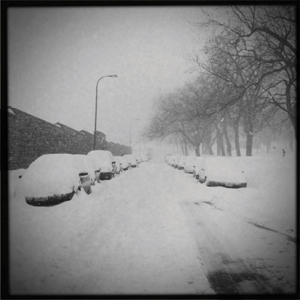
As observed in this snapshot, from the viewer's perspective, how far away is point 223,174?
973 cm

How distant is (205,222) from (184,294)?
2.84 m

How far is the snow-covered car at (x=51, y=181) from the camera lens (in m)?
5.78

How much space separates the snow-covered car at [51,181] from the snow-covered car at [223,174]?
6205 mm

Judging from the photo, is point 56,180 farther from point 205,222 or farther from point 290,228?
point 290,228

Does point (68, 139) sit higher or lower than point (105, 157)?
higher

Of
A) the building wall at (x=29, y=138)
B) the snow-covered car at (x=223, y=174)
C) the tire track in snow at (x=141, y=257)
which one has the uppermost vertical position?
the building wall at (x=29, y=138)

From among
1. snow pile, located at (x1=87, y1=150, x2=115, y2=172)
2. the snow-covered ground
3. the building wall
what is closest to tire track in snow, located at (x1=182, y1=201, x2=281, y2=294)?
the snow-covered ground

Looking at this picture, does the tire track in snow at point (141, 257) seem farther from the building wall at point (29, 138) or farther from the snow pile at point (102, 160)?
the building wall at point (29, 138)

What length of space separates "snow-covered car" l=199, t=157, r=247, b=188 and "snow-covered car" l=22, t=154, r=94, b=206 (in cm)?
620

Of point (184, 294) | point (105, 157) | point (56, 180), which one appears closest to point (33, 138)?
point (105, 157)

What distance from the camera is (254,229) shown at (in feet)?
15.6

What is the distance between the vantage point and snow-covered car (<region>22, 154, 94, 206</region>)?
5781 millimetres

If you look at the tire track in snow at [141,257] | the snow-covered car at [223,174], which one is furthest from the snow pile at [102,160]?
the tire track in snow at [141,257]

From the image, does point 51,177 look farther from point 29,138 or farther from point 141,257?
point 29,138
